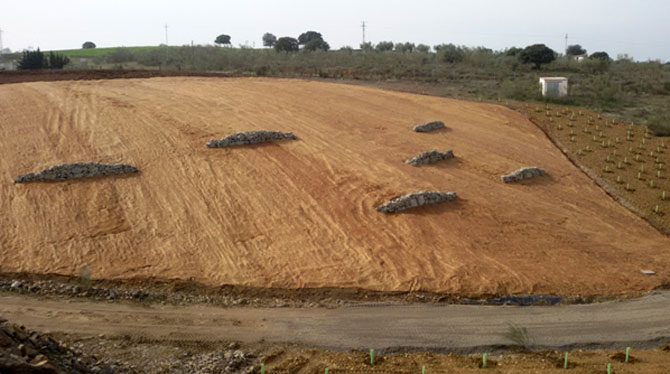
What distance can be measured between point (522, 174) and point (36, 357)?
17.2m

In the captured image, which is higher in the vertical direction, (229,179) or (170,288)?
(229,179)

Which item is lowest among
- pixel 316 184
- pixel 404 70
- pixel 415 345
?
pixel 415 345

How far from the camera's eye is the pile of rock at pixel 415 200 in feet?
54.7

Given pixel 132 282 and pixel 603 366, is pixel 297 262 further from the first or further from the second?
pixel 603 366

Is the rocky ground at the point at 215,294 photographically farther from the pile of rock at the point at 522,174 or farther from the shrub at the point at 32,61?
the shrub at the point at 32,61

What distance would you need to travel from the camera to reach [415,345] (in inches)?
416

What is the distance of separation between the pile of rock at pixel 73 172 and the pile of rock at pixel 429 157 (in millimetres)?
10049

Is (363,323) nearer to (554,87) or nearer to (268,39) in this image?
(554,87)

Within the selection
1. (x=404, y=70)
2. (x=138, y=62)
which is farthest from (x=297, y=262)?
(x=138, y=62)

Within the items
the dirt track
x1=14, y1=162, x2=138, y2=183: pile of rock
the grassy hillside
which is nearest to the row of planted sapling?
the grassy hillside

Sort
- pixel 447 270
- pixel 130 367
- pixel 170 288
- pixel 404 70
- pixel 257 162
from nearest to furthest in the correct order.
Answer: pixel 130 367
pixel 170 288
pixel 447 270
pixel 257 162
pixel 404 70

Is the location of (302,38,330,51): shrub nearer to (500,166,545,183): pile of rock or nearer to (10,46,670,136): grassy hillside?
(10,46,670,136): grassy hillside

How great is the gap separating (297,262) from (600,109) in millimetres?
27372

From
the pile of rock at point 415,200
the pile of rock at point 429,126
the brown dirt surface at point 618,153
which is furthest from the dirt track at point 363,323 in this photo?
the pile of rock at point 429,126
